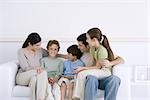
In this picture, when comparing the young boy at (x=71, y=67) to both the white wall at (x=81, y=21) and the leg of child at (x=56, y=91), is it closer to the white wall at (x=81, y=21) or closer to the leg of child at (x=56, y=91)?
the leg of child at (x=56, y=91)

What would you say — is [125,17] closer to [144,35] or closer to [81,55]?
[144,35]

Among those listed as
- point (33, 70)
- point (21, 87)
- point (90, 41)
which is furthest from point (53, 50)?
point (21, 87)

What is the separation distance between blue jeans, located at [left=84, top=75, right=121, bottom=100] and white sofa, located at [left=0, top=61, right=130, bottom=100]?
0.09 m

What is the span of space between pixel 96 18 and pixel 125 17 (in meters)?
0.39

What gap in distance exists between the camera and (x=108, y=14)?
4.61 m

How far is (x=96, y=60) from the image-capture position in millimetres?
3676

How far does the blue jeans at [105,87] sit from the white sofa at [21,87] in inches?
3.4

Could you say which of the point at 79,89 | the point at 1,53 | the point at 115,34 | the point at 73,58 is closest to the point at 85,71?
the point at 79,89

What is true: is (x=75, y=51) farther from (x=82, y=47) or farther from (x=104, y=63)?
(x=104, y=63)

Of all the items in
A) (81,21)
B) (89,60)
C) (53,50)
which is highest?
(81,21)

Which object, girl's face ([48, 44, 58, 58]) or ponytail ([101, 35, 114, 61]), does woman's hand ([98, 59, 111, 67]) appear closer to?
ponytail ([101, 35, 114, 61])

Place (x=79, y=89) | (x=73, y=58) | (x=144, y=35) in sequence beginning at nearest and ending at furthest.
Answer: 1. (x=79, y=89)
2. (x=73, y=58)
3. (x=144, y=35)

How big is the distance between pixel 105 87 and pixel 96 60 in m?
0.36

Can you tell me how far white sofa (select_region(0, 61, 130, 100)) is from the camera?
3498 mm
